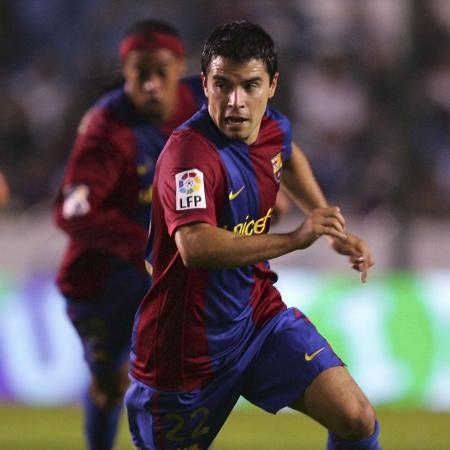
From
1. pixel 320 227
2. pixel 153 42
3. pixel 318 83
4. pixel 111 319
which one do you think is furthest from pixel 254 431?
pixel 320 227

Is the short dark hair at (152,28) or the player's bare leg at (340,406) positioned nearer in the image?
the player's bare leg at (340,406)

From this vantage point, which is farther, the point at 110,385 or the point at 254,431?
the point at 254,431

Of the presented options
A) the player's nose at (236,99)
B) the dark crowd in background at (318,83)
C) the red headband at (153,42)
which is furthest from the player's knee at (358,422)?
the dark crowd in background at (318,83)

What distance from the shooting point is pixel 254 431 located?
756 cm

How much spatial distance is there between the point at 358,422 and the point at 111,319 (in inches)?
84.3

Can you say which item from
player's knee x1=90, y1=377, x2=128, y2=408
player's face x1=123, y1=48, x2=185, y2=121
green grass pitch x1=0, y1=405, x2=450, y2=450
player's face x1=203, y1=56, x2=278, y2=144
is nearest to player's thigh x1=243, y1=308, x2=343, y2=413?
player's face x1=203, y1=56, x2=278, y2=144

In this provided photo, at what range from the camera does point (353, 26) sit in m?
10.9

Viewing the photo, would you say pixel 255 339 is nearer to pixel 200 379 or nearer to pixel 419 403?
pixel 200 379

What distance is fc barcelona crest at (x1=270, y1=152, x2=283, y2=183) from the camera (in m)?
4.26

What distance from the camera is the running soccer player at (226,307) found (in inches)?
155

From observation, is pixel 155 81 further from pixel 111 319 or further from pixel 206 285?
pixel 206 285

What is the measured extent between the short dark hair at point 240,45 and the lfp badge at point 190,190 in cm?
41

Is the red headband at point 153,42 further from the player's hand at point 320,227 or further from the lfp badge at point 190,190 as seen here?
the player's hand at point 320,227

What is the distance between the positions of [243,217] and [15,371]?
485cm
